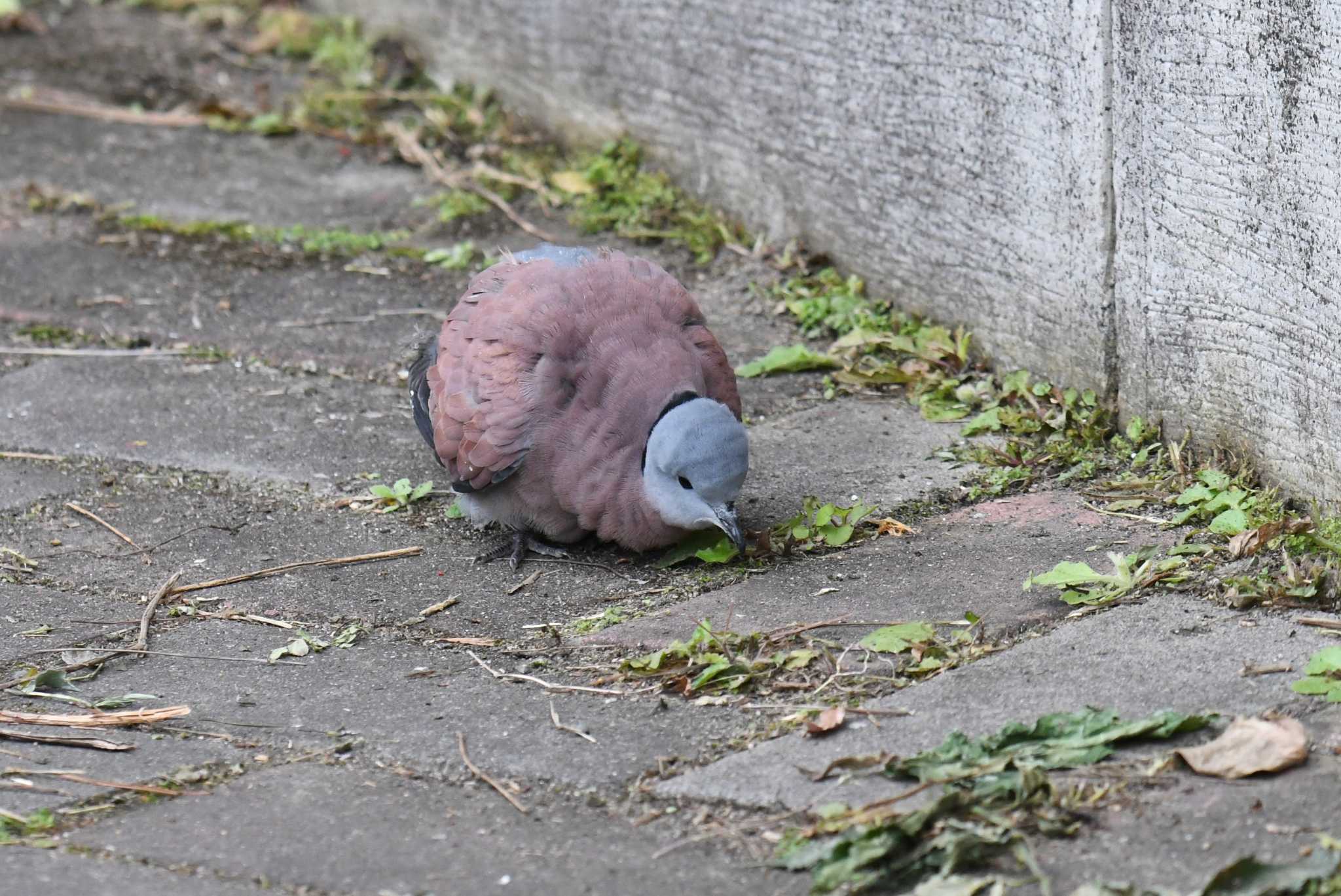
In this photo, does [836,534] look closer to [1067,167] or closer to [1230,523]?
[1230,523]

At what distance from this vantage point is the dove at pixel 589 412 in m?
3.59

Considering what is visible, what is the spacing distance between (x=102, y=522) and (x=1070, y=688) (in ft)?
8.00

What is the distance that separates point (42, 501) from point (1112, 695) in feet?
8.94

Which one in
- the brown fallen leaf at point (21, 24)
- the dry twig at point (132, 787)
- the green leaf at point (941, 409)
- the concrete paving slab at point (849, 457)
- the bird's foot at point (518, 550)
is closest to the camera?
the dry twig at point (132, 787)

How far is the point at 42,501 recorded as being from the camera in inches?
162

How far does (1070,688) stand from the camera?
282cm

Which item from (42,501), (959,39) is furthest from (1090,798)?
(42,501)

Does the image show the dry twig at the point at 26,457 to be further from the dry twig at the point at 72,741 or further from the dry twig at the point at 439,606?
the dry twig at the point at 72,741

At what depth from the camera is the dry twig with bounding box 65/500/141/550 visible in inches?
154

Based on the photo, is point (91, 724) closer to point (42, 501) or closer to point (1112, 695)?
point (42, 501)

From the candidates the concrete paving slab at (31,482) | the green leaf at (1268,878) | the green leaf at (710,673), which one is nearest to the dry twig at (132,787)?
the green leaf at (710,673)

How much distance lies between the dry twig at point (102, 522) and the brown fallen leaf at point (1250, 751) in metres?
2.52

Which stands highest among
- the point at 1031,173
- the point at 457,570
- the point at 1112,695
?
the point at 1031,173

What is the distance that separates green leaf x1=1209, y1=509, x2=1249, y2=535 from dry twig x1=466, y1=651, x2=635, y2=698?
4.38 feet
